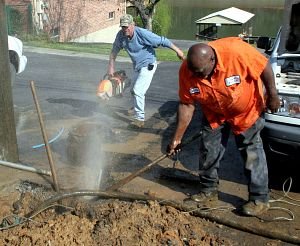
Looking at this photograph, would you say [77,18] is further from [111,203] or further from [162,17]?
[111,203]

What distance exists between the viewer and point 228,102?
13.5 ft

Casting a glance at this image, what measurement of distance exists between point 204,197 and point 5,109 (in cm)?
248

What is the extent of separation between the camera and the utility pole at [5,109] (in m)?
5.09

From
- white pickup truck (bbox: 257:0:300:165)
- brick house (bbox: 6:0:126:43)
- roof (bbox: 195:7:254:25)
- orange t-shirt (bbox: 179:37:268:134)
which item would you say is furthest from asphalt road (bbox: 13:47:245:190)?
roof (bbox: 195:7:254:25)

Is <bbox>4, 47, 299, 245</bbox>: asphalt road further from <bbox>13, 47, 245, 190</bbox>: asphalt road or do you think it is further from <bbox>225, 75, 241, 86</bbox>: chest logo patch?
<bbox>225, 75, 241, 86</bbox>: chest logo patch

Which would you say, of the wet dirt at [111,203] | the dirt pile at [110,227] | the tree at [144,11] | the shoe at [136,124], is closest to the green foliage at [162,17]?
the tree at [144,11]

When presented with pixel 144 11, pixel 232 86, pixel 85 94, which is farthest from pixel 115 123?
pixel 144 11

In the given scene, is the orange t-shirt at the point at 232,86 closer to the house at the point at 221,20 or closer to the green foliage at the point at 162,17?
the house at the point at 221,20

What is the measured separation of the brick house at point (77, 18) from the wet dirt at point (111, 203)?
15928 millimetres

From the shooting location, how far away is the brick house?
70.3ft

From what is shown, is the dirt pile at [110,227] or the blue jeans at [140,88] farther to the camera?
the blue jeans at [140,88]

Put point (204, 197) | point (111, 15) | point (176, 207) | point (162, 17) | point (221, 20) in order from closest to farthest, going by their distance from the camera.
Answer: point (176, 207)
point (204, 197)
point (111, 15)
point (221, 20)
point (162, 17)

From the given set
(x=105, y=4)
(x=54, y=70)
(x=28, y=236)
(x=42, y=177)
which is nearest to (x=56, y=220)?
(x=28, y=236)

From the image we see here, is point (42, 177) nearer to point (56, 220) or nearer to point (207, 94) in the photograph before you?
point (56, 220)
